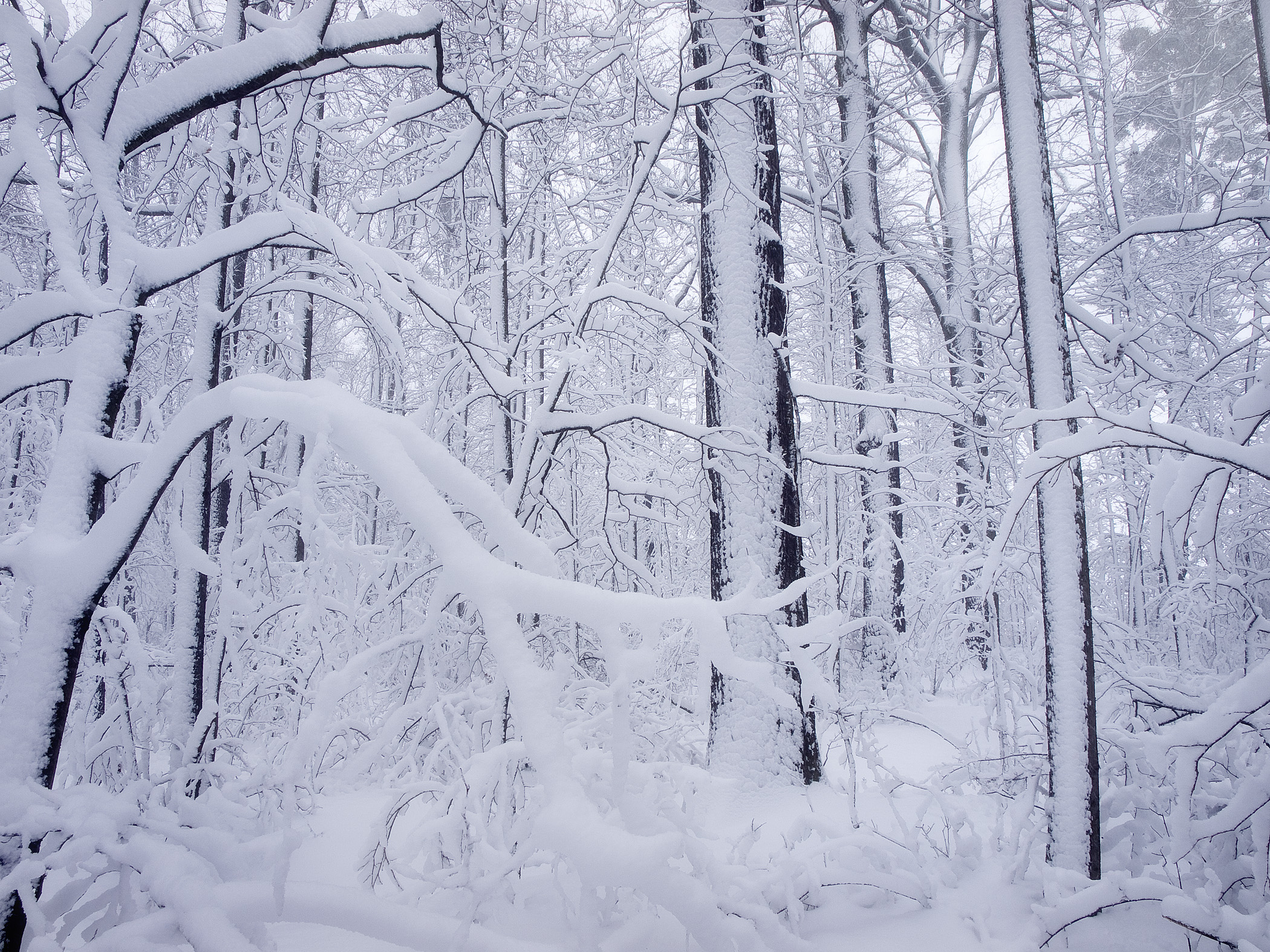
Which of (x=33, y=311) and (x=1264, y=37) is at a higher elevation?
(x=1264, y=37)

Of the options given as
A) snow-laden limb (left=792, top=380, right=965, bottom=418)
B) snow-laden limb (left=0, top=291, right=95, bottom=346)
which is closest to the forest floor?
snow-laden limb (left=0, top=291, right=95, bottom=346)

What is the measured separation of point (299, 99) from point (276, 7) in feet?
6.19

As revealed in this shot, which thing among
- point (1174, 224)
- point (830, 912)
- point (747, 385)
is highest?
point (1174, 224)

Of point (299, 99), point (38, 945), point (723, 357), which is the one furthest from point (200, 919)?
point (299, 99)

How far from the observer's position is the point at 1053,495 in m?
3.17

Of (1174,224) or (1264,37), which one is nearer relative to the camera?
(1174,224)

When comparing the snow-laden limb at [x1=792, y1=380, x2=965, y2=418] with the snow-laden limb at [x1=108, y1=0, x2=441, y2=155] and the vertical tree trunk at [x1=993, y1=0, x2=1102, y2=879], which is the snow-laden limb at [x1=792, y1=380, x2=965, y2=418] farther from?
the snow-laden limb at [x1=108, y1=0, x2=441, y2=155]

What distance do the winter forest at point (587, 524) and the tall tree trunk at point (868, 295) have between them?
0.28 feet

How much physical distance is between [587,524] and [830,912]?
5498mm

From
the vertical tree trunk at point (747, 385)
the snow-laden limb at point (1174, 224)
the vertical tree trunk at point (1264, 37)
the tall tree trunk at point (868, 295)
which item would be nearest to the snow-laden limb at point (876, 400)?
the vertical tree trunk at point (747, 385)

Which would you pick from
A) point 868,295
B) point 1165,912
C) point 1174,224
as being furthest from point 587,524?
point 1165,912

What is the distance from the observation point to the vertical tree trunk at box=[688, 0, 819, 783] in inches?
160

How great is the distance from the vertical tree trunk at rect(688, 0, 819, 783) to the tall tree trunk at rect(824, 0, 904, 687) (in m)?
3.37

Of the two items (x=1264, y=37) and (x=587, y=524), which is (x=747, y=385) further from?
(x=1264, y=37)
